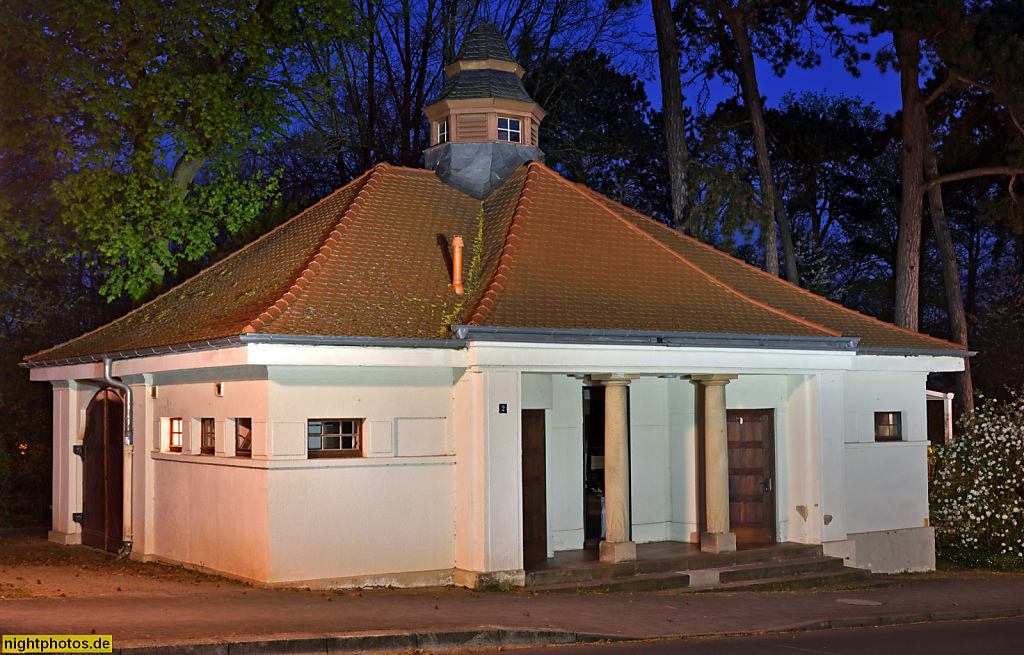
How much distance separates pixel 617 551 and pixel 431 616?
4182 millimetres

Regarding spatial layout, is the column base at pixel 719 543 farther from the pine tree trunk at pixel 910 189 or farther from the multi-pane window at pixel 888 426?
the pine tree trunk at pixel 910 189

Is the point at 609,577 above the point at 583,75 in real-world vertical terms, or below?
below

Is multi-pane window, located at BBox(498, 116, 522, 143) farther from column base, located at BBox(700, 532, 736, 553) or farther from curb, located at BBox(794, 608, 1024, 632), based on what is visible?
curb, located at BBox(794, 608, 1024, 632)

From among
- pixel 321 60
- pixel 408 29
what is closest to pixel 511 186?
pixel 321 60

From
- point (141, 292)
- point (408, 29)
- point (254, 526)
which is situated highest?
point (408, 29)

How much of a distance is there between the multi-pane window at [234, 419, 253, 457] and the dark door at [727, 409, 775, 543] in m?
7.88

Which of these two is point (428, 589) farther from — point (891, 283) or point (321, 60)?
point (891, 283)

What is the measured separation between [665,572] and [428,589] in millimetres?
3505

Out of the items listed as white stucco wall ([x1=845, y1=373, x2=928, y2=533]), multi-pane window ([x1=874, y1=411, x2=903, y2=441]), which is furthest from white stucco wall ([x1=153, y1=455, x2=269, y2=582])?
multi-pane window ([x1=874, y1=411, x2=903, y2=441])

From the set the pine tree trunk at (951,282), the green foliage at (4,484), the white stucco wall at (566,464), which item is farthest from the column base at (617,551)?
the pine tree trunk at (951,282)

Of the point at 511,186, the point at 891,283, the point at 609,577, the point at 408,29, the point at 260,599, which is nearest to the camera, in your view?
the point at 260,599

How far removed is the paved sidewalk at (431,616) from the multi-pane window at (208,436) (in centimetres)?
258

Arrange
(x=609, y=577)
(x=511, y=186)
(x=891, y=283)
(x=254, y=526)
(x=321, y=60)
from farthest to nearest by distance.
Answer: (x=891, y=283) → (x=321, y=60) → (x=511, y=186) → (x=609, y=577) → (x=254, y=526)

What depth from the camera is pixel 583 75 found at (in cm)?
3541
